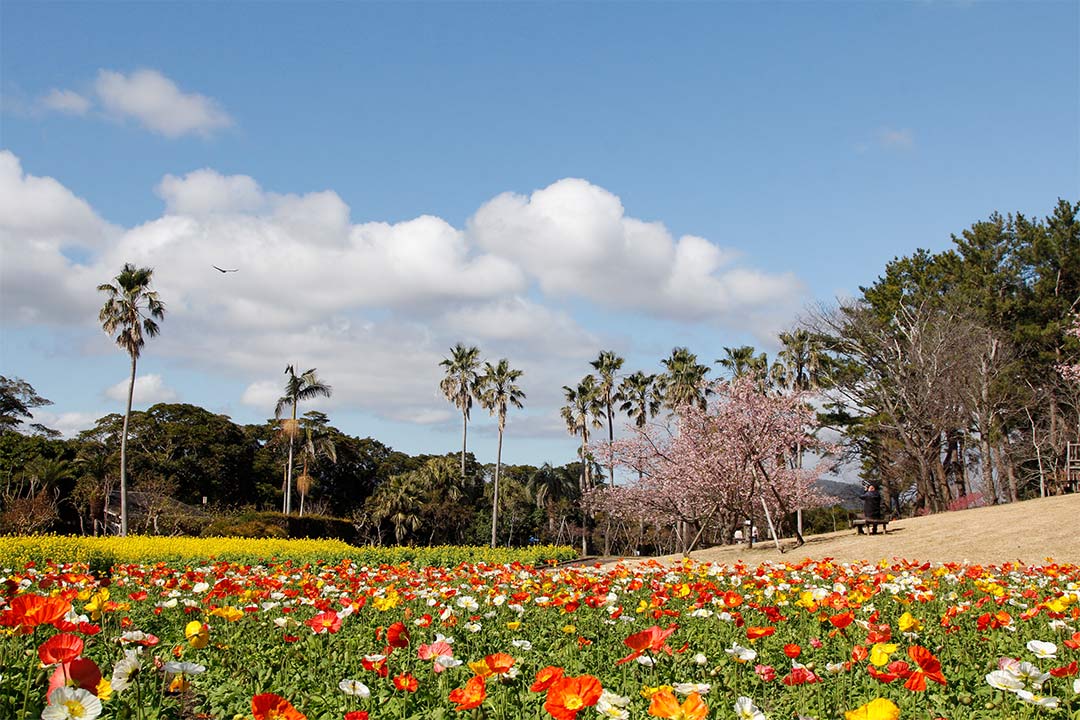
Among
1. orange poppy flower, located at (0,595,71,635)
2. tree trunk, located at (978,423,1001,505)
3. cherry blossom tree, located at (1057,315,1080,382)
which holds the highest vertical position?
cherry blossom tree, located at (1057,315,1080,382)

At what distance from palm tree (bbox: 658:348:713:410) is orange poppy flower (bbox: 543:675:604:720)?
42158 millimetres

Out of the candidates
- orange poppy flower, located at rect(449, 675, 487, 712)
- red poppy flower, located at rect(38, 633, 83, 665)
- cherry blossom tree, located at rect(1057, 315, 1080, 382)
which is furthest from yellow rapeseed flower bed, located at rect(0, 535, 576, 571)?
cherry blossom tree, located at rect(1057, 315, 1080, 382)

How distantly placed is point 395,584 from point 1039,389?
38.0m

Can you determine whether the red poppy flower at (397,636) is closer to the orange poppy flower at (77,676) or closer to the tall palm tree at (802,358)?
the orange poppy flower at (77,676)

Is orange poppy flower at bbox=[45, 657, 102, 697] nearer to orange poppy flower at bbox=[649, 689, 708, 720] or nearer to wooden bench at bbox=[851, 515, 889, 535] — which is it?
orange poppy flower at bbox=[649, 689, 708, 720]

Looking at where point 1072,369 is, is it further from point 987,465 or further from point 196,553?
point 196,553

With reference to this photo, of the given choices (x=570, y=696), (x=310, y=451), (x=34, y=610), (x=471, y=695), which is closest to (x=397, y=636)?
(x=471, y=695)

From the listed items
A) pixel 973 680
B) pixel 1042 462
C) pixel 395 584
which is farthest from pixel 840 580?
pixel 1042 462

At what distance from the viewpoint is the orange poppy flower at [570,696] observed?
7.28 ft

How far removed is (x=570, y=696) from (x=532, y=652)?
9.49ft

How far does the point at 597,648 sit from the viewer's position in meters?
5.05

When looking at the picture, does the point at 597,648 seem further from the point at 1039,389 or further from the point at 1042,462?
the point at 1042,462

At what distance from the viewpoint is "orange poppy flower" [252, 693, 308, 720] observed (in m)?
2.34

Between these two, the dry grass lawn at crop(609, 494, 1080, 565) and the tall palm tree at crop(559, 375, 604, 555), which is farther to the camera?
the tall palm tree at crop(559, 375, 604, 555)
